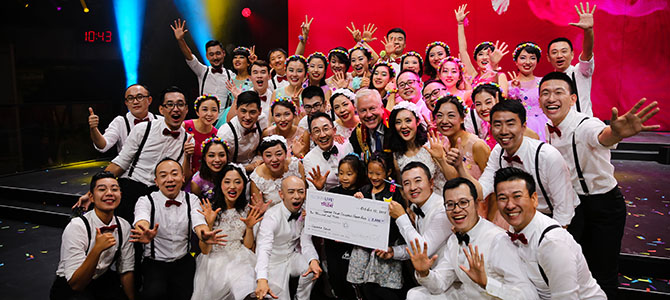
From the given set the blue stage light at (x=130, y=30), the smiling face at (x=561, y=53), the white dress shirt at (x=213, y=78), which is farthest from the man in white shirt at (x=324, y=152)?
the blue stage light at (x=130, y=30)

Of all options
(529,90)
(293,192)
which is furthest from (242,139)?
(529,90)

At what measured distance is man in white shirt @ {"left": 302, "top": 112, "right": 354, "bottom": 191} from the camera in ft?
12.6

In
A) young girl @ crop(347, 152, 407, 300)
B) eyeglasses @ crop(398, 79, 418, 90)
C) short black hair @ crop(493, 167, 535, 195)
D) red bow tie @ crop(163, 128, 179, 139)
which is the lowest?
young girl @ crop(347, 152, 407, 300)

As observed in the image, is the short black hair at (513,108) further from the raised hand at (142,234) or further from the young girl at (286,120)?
the raised hand at (142,234)

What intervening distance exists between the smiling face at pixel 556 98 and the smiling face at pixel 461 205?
2.97 ft

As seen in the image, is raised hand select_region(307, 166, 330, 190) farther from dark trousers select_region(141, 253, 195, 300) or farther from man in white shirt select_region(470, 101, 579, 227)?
man in white shirt select_region(470, 101, 579, 227)

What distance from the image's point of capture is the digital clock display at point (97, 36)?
8.05m

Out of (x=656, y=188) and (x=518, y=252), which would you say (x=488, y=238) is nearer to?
(x=518, y=252)

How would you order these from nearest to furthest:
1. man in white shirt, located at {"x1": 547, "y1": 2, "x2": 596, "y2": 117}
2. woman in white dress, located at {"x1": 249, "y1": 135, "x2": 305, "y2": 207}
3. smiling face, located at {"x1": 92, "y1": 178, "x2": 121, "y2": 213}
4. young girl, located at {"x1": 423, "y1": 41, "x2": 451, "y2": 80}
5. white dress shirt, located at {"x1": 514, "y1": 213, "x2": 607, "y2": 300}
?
white dress shirt, located at {"x1": 514, "y1": 213, "x2": 607, "y2": 300} → smiling face, located at {"x1": 92, "y1": 178, "x2": 121, "y2": 213} → woman in white dress, located at {"x1": 249, "y1": 135, "x2": 305, "y2": 207} → man in white shirt, located at {"x1": 547, "y1": 2, "x2": 596, "y2": 117} → young girl, located at {"x1": 423, "y1": 41, "x2": 451, "y2": 80}

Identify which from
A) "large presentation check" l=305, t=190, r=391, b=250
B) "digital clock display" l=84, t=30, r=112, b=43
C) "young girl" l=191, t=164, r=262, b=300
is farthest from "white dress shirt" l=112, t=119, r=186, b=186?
"digital clock display" l=84, t=30, r=112, b=43

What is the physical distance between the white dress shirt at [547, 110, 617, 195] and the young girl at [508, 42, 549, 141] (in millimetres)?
1763

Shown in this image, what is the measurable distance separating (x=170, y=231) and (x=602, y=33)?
7.77 meters

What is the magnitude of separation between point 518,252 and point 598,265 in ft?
3.07

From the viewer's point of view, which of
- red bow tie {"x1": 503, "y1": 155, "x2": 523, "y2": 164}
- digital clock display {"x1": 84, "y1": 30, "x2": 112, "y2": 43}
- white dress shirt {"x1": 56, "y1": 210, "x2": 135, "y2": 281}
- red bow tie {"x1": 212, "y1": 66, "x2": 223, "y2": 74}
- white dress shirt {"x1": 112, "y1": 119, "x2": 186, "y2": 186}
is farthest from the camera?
→ digital clock display {"x1": 84, "y1": 30, "x2": 112, "y2": 43}
